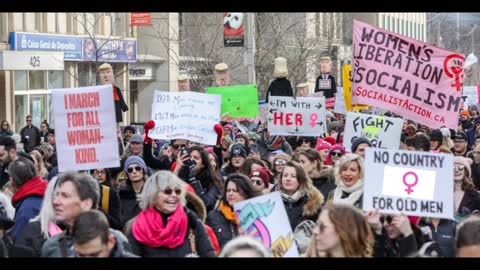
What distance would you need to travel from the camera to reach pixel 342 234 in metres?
6.47

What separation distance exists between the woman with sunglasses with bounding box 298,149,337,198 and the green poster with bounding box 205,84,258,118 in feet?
24.3

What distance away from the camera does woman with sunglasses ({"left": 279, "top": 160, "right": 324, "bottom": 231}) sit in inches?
384

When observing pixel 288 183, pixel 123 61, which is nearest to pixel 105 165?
pixel 288 183

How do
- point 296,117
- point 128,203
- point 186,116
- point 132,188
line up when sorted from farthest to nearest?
point 296,117 → point 186,116 → point 132,188 → point 128,203

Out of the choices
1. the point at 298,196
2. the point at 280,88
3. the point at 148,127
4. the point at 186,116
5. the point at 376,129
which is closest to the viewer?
the point at 298,196

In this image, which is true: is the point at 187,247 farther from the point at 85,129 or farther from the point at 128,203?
the point at 128,203

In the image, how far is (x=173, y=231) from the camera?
807cm

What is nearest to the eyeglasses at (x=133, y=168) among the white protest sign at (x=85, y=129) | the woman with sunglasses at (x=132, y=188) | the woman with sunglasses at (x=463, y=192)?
the woman with sunglasses at (x=132, y=188)

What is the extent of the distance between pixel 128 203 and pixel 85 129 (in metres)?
0.79

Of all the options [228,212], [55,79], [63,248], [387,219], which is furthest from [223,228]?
[55,79]

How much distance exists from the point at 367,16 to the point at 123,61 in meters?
45.3

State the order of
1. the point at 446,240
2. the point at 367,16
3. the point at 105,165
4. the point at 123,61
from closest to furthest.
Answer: the point at 446,240, the point at 105,165, the point at 123,61, the point at 367,16
